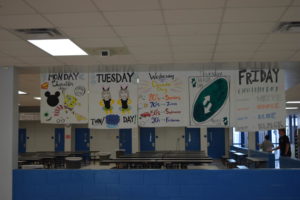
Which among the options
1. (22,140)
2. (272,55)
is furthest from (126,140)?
(272,55)

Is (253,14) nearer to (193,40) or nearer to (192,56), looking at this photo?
(193,40)

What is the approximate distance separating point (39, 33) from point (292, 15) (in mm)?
3228

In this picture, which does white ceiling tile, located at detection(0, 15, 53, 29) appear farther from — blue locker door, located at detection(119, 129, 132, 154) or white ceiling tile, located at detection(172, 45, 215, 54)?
blue locker door, located at detection(119, 129, 132, 154)

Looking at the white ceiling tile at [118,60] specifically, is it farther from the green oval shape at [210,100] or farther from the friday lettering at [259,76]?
the friday lettering at [259,76]

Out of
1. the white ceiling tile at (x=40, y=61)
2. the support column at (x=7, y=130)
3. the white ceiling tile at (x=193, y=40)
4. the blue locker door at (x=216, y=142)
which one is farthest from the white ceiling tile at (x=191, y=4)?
the blue locker door at (x=216, y=142)

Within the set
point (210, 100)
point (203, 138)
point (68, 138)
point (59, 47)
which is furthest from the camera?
point (68, 138)

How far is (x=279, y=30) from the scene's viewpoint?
494 centimetres

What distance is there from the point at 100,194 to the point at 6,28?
3.59 m

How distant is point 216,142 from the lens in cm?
1927

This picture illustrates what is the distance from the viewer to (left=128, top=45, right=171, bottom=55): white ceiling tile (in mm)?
5859

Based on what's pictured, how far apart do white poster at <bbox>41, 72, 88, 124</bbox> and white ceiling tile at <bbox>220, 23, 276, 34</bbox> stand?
3.44m

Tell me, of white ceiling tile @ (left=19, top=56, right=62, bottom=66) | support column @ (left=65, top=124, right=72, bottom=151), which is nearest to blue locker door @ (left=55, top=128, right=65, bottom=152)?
support column @ (left=65, top=124, right=72, bottom=151)

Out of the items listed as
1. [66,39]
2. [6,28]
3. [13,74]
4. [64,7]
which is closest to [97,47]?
[66,39]

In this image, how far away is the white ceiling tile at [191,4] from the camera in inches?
152
